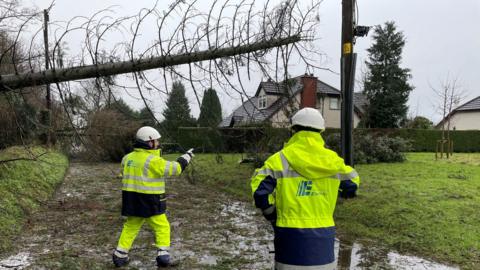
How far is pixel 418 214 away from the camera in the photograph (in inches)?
277

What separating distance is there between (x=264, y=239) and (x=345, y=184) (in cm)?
354

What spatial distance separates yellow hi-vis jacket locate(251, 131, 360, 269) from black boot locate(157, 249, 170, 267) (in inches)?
91.7

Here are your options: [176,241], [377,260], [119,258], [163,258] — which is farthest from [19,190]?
[377,260]

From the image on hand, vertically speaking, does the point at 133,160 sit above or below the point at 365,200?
above

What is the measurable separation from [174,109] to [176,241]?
10.9 ft

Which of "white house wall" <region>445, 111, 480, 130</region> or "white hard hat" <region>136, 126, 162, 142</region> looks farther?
"white house wall" <region>445, 111, 480, 130</region>

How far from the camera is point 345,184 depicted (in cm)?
314

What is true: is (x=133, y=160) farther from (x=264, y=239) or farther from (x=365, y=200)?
(x=365, y=200)

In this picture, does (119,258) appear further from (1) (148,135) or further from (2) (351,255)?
(2) (351,255)

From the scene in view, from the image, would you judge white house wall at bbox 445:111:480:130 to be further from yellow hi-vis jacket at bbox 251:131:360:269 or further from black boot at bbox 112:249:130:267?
yellow hi-vis jacket at bbox 251:131:360:269

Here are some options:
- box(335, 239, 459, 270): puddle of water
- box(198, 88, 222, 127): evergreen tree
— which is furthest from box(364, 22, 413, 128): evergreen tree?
box(198, 88, 222, 127): evergreen tree

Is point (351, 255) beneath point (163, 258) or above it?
beneath

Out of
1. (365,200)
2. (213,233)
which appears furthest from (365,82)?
(213,233)

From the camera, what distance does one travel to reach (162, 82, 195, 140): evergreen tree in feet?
11.2
